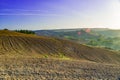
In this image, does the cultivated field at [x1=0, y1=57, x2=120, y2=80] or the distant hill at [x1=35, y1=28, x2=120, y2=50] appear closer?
the cultivated field at [x1=0, y1=57, x2=120, y2=80]

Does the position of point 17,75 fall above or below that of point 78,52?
above

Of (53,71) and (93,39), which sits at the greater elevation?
(53,71)

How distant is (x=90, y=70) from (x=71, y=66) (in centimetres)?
108

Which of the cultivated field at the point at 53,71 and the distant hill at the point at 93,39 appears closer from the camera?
the cultivated field at the point at 53,71

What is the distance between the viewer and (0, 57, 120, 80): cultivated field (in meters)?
8.60

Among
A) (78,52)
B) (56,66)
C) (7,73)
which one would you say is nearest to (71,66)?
(56,66)

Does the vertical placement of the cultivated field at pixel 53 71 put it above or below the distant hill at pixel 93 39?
above

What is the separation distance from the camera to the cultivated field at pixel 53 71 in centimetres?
860

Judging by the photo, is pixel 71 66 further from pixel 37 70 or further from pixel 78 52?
pixel 78 52

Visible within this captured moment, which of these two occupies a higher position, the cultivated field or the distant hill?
the cultivated field

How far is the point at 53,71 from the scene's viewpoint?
9.34 m

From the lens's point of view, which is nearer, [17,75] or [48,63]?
[17,75]

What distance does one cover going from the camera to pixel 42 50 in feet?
113

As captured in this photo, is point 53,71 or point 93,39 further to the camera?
point 93,39
